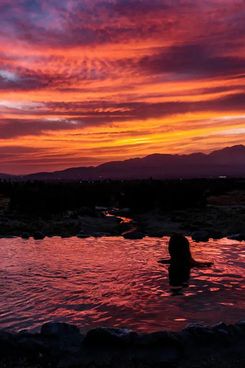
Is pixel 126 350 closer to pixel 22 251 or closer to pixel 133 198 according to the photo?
pixel 22 251

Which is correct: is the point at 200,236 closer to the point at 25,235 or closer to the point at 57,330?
the point at 25,235

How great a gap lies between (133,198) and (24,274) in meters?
38.2

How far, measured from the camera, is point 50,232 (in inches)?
1351

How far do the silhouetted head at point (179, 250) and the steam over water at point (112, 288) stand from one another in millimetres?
705

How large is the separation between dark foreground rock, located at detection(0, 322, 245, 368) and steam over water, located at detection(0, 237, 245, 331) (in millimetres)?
2147

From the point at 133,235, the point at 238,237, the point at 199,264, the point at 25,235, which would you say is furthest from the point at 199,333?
the point at 25,235

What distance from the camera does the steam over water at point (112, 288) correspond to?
1399 cm

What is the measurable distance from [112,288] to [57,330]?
22.1 feet

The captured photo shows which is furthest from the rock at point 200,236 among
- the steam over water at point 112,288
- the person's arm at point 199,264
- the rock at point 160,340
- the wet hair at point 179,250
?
the rock at point 160,340

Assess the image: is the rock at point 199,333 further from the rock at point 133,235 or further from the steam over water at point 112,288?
the rock at point 133,235

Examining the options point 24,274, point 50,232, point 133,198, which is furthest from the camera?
point 133,198

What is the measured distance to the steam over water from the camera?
45.9ft

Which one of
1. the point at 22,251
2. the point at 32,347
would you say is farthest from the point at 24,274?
the point at 32,347

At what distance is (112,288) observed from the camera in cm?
1766
